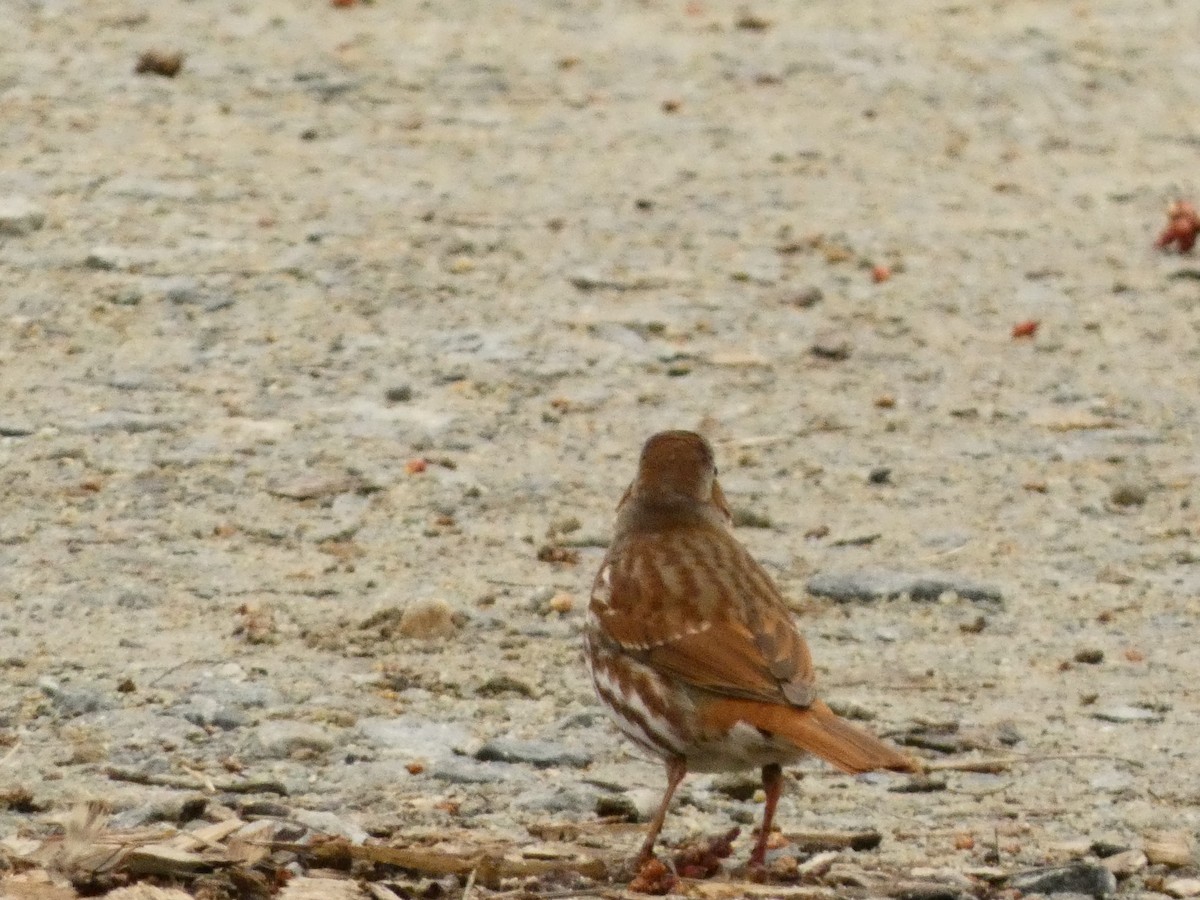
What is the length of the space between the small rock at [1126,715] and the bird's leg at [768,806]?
1539 mm

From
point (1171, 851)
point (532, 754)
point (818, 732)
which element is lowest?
point (532, 754)

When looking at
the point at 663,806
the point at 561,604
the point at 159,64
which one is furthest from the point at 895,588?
the point at 159,64

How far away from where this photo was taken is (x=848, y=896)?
16.8 feet

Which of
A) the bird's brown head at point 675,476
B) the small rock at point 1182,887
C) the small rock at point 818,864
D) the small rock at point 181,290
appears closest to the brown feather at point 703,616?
the bird's brown head at point 675,476

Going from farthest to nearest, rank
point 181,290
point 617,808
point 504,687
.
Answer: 1. point 181,290
2. point 504,687
3. point 617,808

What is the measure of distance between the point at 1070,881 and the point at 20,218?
20.3ft

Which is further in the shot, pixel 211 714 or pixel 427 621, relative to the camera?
pixel 427 621

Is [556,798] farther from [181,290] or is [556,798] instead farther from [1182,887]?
[181,290]

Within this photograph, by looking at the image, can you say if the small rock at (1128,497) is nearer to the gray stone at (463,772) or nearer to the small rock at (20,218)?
the gray stone at (463,772)

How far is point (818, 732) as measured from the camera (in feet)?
16.9

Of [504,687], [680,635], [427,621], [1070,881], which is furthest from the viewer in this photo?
[427,621]

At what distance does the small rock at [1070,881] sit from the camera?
→ 531cm

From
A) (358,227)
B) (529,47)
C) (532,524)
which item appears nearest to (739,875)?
(532,524)

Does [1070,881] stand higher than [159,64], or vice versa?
[159,64]
